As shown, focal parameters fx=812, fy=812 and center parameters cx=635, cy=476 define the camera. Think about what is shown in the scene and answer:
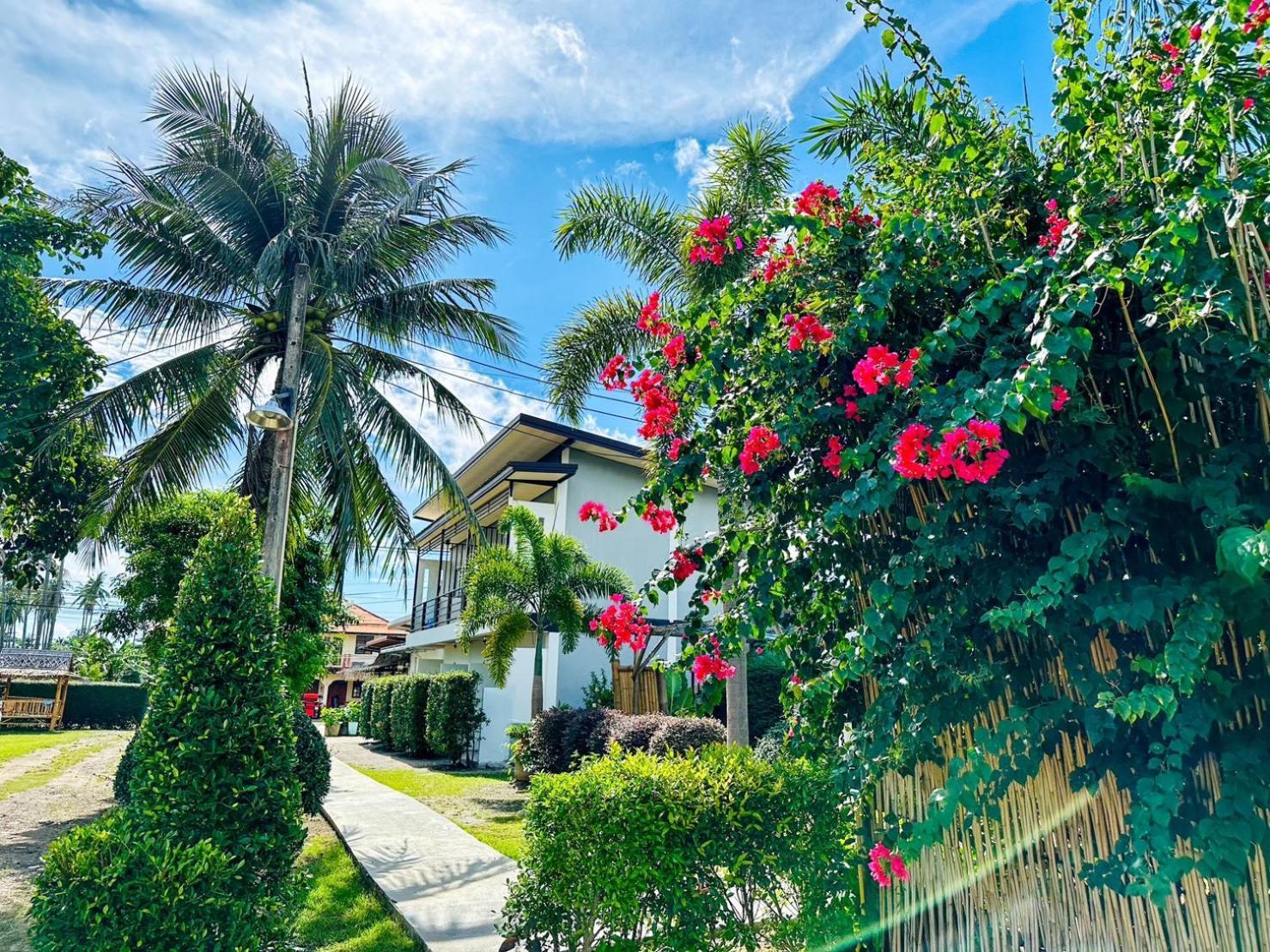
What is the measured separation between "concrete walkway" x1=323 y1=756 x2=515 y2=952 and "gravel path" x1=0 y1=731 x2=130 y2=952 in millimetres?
2670

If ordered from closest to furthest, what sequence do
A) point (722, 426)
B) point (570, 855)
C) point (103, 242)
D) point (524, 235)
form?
point (722, 426)
point (570, 855)
point (103, 242)
point (524, 235)

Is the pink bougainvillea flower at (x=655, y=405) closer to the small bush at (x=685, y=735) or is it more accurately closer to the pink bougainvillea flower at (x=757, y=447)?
the pink bougainvillea flower at (x=757, y=447)

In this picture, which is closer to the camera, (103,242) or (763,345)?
(763,345)

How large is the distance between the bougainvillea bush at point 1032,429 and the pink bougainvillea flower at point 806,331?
1 cm

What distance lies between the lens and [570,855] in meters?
4.07

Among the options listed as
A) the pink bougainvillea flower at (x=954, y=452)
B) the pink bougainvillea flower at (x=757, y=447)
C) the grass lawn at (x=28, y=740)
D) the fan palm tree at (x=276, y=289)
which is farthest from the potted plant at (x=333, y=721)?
the pink bougainvillea flower at (x=954, y=452)

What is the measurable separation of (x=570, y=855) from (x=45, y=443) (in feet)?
30.4

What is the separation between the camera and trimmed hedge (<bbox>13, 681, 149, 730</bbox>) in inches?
1211

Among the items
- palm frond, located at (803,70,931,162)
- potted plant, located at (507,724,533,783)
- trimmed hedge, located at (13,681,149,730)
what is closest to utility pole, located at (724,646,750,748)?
potted plant, located at (507,724,533,783)

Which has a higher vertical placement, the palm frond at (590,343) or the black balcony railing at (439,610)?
the palm frond at (590,343)

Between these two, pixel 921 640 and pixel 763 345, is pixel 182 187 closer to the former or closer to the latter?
pixel 763 345

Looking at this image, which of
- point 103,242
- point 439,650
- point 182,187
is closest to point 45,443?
point 103,242

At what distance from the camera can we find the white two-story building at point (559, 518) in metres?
17.8

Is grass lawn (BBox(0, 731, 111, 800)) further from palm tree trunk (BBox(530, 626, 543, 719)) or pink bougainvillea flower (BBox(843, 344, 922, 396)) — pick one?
pink bougainvillea flower (BBox(843, 344, 922, 396))
